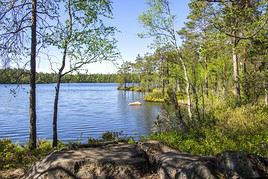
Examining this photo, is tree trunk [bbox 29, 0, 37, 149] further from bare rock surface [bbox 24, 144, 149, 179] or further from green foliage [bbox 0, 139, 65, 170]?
bare rock surface [bbox 24, 144, 149, 179]

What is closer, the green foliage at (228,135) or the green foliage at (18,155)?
the green foliage at (228,135)

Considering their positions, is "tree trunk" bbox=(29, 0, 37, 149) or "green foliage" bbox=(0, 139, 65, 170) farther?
"tree trunk" bbox=(29, 0, 37, 149)

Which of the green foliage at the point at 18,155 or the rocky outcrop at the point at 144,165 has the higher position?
the rocky outcrop at the point at 144,165

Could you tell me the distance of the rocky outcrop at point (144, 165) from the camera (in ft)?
18.1

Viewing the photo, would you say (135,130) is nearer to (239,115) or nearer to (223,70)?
(239,115)

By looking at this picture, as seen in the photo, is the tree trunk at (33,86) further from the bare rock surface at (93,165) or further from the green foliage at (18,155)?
the bare rock surface at (93,165)

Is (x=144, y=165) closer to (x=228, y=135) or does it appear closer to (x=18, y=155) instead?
(x=18, y=155)

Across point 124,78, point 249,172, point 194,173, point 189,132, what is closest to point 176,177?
point 194,173

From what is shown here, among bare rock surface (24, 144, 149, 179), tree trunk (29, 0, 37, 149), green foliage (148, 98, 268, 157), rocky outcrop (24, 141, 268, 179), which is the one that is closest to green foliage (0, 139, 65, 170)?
tree trunk (29, 0, 37, 149)

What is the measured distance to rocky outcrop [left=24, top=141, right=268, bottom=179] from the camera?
5527 millimetres

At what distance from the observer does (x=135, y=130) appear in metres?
29.2

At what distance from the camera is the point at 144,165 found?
6.69m

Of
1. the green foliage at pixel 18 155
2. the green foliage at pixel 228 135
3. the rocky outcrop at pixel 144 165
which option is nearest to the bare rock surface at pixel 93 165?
the rocky outcrop at pixel 144 165

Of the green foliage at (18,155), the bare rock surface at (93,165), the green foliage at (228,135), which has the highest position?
the bare rock surface at (93,165)
